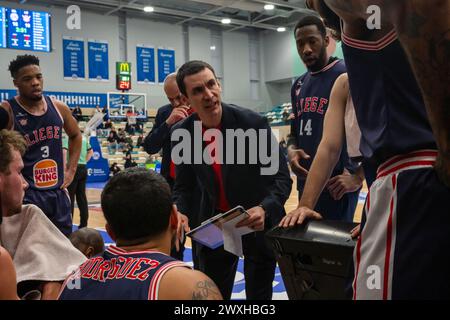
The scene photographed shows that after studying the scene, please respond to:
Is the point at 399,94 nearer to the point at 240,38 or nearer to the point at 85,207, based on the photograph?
the point at 85,207

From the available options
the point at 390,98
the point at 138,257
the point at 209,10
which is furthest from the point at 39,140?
the point at 209,10

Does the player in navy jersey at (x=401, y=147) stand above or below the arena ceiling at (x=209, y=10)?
below

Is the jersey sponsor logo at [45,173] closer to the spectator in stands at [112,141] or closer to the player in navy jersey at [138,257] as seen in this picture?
the player in navy jersey at [138,257]

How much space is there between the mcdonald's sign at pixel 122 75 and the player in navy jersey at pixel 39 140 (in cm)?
1601

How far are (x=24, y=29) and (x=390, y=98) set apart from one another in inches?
594

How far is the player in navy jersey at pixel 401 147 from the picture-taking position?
1.12 metres

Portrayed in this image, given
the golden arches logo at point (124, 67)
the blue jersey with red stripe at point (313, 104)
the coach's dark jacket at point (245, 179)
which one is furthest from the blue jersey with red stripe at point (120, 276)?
the golden arches logo at point (124, 67)

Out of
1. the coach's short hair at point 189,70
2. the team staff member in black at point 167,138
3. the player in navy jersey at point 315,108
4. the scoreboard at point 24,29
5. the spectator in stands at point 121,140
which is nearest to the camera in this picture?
the coach's short hair at point 189,70

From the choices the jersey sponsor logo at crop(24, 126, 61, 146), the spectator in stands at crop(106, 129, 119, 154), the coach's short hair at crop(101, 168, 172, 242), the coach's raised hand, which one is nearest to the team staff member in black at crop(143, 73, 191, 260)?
the jersey sponsor logo at crop(24, 126, 61, 146)

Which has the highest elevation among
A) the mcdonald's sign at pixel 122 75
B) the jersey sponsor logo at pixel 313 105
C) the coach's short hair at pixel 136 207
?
the mcdonald's sign at pixel 122 75

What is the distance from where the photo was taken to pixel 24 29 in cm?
1455

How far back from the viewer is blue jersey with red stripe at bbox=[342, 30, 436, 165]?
1353 mm

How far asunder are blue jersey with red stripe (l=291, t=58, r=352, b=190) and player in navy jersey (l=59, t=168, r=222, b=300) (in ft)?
7.78

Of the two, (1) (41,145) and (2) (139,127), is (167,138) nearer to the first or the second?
(1) (41,145)
